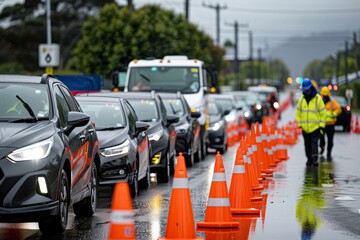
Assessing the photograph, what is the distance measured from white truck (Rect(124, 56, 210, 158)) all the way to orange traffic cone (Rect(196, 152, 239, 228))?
60.8 feet

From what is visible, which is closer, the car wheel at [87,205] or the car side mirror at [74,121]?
the car side mirror at [74,121]

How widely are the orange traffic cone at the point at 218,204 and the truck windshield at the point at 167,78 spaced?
1892 centimetres

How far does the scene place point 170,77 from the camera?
1244 inches

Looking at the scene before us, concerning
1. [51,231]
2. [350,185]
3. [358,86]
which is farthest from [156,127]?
[358,86]

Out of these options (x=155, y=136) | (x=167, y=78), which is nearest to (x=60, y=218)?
(x=155, y=136)

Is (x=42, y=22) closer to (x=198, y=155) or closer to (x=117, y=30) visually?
(x=117, y=30)

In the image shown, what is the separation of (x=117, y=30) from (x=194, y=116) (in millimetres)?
28391

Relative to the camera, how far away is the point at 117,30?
2087 inches

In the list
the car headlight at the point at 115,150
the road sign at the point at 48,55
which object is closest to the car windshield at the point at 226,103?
the road sign at the point at 48,55

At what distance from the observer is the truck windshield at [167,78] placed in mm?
31203

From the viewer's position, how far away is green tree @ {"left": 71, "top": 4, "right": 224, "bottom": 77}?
4978 centimetres

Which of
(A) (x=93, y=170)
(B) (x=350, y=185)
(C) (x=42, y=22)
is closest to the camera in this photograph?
(A) (x=93, y=170)

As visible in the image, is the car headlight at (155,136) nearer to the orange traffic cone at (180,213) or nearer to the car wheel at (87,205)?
the car wheel at (87,205)

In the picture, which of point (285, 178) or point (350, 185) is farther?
point (285, 178)
